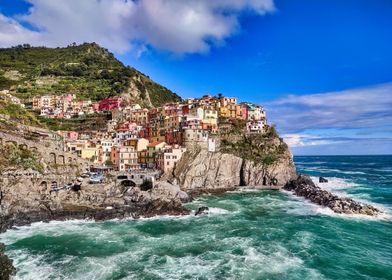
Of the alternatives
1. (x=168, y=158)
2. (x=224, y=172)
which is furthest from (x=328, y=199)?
(x=168, y=158)

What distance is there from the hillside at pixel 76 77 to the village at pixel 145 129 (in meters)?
15.5

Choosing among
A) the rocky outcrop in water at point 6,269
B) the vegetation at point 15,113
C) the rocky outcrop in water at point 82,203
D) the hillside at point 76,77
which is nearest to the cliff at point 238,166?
the rocky outcrop in water at point 82,203

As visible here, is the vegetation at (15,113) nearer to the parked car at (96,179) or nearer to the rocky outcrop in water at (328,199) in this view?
the parked car at (96,179)

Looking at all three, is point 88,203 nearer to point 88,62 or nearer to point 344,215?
point 344,215

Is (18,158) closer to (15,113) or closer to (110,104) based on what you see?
(15,113)

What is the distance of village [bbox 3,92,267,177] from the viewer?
7550cm

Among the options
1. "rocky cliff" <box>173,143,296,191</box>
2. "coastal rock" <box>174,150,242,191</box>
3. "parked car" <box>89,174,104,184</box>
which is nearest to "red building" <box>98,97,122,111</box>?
"rocky cliff" <box>173,143,296,191</box>

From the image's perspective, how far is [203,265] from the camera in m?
31.5

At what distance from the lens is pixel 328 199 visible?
5734 centimetres

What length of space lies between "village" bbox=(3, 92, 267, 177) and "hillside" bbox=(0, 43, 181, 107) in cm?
1549

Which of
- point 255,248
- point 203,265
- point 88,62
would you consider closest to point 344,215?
point 255,248

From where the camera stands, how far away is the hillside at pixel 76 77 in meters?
134

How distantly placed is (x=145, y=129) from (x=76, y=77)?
244 ft

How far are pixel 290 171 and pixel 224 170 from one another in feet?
56.2
